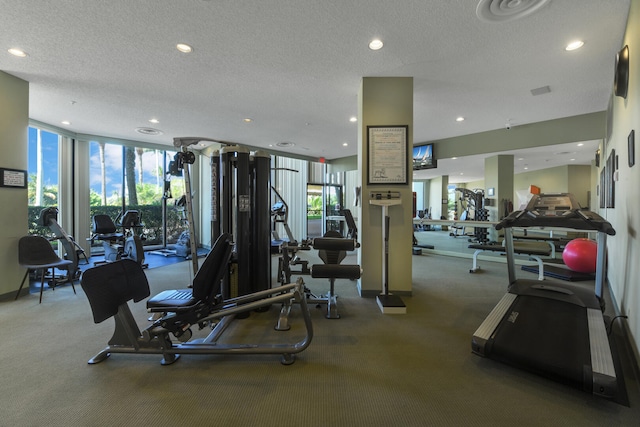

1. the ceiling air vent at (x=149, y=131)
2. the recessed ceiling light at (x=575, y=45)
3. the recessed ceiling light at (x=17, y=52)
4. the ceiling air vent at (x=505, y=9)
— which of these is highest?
the ceiling air vent at (x=149, y=131)

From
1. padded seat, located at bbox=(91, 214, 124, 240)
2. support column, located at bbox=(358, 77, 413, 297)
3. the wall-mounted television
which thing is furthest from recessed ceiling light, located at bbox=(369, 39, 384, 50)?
padded seat, located at bbox=(91, 214, 124, 240)

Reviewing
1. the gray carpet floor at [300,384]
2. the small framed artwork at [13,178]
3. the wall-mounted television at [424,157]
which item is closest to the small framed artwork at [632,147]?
the gray carpet floor at [300,384]

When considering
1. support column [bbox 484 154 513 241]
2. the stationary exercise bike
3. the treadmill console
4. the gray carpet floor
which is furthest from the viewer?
support column [bbox 484 154 513 241]

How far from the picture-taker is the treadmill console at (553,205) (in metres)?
2.46

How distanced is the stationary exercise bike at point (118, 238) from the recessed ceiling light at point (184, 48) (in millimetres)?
2978

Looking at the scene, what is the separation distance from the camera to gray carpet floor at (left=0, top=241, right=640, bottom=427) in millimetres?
1494

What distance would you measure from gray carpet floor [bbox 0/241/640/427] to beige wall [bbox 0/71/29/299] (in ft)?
3.51

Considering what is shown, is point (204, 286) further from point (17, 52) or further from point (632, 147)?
point (632, 147)

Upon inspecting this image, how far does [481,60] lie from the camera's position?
10.1 ft

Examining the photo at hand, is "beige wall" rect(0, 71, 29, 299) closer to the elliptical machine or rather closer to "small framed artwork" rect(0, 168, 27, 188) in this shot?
"small framed artwork" rect(0, 168, 27, 188)

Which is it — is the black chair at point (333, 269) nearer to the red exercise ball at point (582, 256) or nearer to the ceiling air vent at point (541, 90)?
the ceiling air vent at point (541, 90)

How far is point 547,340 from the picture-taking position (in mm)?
1860

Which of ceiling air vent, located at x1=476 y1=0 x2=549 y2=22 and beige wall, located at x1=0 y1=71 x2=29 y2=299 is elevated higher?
ceiling air vent, located at x1=476 y1=0 x2=549 y2=22

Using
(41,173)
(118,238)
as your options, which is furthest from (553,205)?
(41,173)
